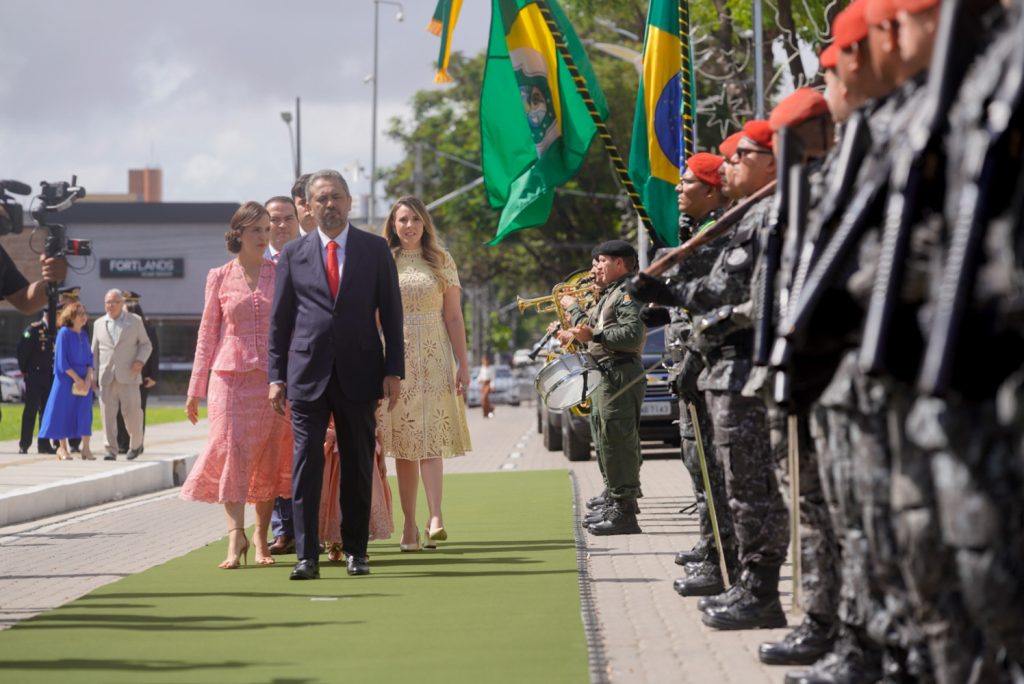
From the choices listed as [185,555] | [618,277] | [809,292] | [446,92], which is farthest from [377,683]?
[446,92]

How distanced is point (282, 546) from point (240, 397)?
1.26 metres

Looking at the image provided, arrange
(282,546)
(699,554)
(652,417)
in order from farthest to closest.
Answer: (652,417), (282,546), (699,554)

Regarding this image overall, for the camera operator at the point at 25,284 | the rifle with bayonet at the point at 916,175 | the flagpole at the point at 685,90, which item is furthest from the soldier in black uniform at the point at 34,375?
the rifle with bayonet at the point at 916,175

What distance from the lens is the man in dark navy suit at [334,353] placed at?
9.50 meters

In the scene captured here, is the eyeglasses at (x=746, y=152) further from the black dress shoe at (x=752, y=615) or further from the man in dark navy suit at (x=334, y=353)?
the man in dark navy suit at (x=334, y=353)

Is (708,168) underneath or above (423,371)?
above

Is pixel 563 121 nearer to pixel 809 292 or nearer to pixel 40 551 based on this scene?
pixel 40 551

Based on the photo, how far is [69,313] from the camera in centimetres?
2080

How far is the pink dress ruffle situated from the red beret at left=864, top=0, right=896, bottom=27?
610 cm

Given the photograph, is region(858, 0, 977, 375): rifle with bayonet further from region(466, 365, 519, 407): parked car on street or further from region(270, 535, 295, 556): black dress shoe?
region(466, 365, 519, 407): parked car on street

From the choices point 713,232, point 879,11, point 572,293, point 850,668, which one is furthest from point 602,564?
point 879,11

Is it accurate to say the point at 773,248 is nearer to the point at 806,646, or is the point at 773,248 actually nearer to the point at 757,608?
the point at 806,646

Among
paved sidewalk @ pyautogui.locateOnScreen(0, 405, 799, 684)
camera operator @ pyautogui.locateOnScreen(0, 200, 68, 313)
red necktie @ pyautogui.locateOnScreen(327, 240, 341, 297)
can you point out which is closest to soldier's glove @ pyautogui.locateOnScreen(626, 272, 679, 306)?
paved sidewalk @ pyautogui.locateOnScreen(0, 405, 799, 684)

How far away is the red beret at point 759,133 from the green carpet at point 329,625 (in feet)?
7.16
